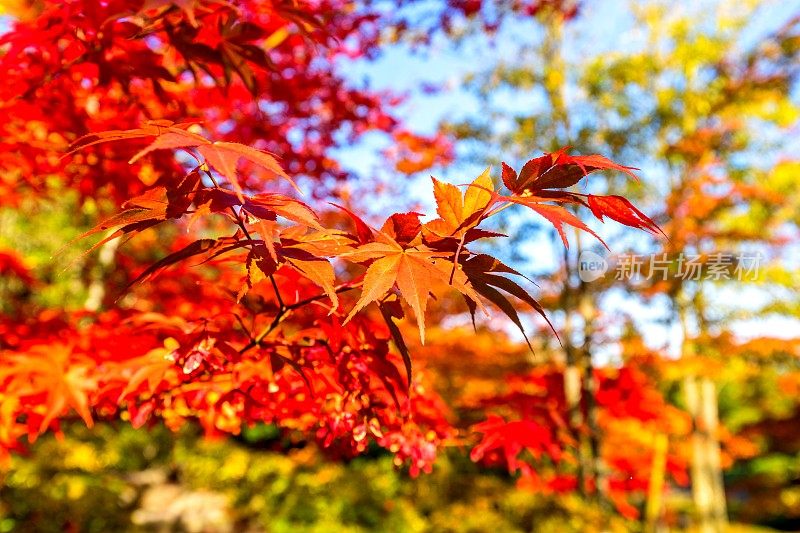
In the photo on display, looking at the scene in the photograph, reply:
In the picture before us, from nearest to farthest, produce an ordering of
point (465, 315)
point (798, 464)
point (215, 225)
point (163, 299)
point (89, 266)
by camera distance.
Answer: point (163, 299) < point (89, 266) < point (465, 315) < point (215, 225) < point (798, 464)

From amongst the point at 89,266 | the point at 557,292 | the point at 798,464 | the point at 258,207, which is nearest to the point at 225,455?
the point at 89,266

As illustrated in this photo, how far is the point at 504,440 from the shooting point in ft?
7.09

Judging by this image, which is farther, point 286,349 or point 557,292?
point 557,292

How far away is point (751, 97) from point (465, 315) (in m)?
3.70

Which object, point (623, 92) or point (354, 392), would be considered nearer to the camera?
point (354, 392)

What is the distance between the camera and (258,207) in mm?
1055

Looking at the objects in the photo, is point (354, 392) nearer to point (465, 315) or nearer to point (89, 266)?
point (89, 266)

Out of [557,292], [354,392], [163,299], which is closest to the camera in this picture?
[354,392]

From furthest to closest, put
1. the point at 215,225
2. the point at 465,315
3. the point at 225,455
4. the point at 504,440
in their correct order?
the point at 225,455 < the point at 215,225 < the point at 465,315 < the point at 504,440

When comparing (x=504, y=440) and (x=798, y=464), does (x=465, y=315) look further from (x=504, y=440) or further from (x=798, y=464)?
(x=798, y=464)

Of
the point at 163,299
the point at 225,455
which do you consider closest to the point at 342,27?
the point at 163,299

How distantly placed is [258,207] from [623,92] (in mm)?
5481

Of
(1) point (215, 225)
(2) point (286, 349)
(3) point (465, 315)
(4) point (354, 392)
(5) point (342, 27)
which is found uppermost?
(5) point (342, 27)

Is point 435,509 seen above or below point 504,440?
below
